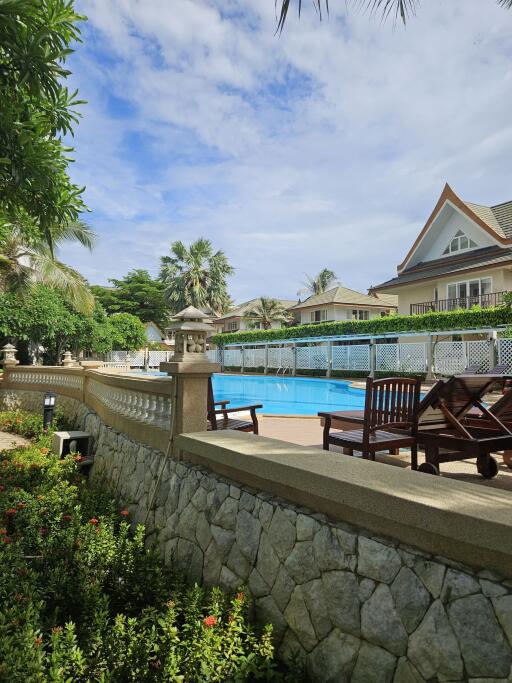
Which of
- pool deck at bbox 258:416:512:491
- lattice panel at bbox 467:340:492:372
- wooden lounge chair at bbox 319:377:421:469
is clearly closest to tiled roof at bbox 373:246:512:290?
lattice panel at bbox 467:340:492:372

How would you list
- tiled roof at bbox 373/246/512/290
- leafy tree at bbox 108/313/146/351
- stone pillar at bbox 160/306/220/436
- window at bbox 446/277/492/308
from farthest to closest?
1. leafy tree at bbox 108/313/146/351
2. window at bbox 446/277/492/308
3. tiled roof at bbox 373/246/512/290
4. stone pillar at bbox 160/306/220/436

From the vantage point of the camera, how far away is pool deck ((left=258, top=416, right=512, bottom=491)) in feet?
15.0

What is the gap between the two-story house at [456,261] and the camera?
22016mm

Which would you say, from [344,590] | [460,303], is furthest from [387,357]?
[344,590]

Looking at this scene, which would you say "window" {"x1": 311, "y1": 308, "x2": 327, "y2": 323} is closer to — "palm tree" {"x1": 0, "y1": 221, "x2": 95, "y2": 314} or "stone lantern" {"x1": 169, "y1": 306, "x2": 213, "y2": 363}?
"palm tree" {"x1": 0, "y1": 221, "x2": 95, "y2": 314}

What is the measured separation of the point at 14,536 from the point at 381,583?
4382mm

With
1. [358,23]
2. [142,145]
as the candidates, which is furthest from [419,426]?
[142,145]

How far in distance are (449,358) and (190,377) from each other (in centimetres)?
1836

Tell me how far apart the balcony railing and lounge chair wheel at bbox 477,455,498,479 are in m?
18.2

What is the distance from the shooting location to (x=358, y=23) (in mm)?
3766

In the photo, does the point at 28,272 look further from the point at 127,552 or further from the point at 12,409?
the point at 127,552

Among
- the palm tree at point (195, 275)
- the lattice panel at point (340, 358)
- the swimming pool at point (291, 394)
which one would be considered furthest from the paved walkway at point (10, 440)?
the palm tree at point (195, 275)

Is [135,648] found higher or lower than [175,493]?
lower

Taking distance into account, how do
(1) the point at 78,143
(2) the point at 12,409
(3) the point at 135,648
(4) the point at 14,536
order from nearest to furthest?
(3) the point at 135,648 → (4) the point at 14,536 → (1) the point at 78,143 → (2) the point at 12,409
